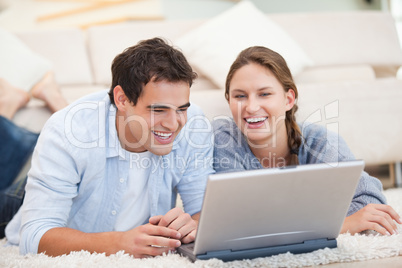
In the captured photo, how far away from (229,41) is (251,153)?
913mm

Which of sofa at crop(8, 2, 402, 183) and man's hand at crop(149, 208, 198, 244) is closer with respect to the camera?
man's hand at crop(149, 208, 198, 244)

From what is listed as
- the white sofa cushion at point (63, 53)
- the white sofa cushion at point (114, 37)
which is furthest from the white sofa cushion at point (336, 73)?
the white sofa cushion at point (63, 53)

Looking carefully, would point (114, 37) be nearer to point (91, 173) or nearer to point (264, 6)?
point (91, 173)

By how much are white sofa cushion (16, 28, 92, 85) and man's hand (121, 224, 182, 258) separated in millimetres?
1463

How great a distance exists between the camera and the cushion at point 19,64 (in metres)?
2.13

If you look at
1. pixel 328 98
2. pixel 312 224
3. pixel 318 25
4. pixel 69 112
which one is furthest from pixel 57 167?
pixel 318 25

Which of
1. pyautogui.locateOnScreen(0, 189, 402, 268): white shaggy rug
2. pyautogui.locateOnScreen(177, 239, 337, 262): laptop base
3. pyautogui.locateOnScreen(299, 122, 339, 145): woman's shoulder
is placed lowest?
pyautogui.locateOnScreen(0, 189, 402, 268): white shaggy rug

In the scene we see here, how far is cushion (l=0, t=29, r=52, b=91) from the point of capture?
2127 mm

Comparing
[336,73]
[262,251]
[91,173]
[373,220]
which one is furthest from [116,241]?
[336,73]

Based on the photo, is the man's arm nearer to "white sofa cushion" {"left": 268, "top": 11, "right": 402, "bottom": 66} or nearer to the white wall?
"white sofa cushion" {"left": 268, "top": 11, "right": 402, "bottom": 66}

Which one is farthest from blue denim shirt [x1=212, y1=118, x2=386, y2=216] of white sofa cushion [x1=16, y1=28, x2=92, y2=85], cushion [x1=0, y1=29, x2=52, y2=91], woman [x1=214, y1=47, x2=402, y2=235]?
white sofa cushion [x1=16, y1=28, x2=92, y2=85]

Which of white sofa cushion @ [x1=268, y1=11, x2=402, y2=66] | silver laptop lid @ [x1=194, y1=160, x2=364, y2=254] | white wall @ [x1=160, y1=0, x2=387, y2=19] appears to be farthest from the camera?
white wall @ [x1=160, y1=0, x2=387, y2=19]

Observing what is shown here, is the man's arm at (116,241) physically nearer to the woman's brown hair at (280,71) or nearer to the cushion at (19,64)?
the woman's brown hair at (280,71)

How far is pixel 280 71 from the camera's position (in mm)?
1373
